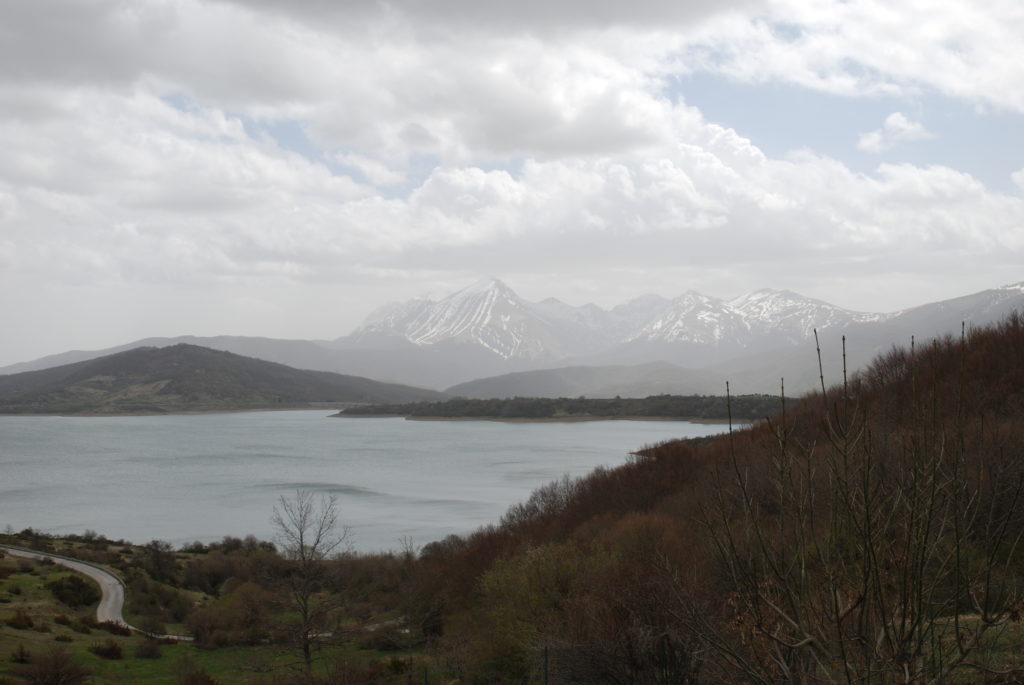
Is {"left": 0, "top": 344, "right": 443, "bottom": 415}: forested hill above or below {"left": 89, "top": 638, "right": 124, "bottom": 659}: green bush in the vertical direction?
above

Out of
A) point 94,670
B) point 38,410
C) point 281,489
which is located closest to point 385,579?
point 94,670

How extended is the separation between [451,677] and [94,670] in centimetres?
701

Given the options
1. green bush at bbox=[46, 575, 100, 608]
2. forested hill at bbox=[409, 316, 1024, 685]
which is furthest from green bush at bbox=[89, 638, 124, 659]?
forested hill at bbox=[409, 316, 1024, 685]

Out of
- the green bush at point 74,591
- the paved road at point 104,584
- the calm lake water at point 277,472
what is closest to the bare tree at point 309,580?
the calm lake water at point 277,472

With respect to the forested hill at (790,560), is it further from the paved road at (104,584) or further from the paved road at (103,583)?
the paved road at (103,583)

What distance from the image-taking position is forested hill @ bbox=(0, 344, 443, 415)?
15462 centimetres

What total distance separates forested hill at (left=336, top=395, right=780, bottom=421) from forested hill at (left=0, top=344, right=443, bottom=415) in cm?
4045

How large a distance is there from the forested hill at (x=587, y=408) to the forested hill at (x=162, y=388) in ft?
133

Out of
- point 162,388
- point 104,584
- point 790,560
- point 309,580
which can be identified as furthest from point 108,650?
point 162,388

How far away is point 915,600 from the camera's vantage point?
3.70m

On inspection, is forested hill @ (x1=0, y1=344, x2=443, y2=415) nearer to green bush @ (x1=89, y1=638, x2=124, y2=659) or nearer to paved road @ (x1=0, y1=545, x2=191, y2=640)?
paved road @ (x1=0, y1=545, x2=191, y2=640)

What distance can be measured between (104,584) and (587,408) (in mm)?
109415

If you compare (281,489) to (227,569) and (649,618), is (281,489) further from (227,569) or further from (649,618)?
(649,618)

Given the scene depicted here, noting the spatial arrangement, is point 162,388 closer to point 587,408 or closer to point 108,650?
point 587,408
